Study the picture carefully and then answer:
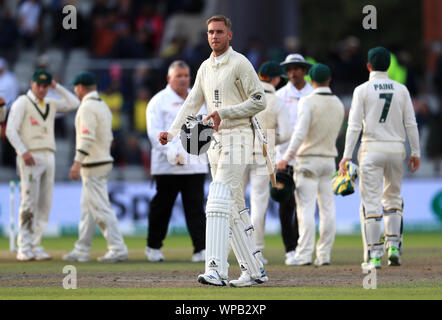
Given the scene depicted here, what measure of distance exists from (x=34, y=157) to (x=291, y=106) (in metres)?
3.84

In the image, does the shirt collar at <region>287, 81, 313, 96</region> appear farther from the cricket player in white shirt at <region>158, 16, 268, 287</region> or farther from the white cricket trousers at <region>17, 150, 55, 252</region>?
the cricket player in white shirt at <region>158, 16, 268, 287</region>

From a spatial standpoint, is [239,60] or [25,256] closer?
[239,60]

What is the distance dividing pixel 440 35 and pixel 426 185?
529 inches

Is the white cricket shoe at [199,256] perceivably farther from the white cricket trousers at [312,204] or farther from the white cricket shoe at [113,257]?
the white cricket trousers at [312,204]

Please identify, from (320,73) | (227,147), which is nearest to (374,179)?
(320,73)

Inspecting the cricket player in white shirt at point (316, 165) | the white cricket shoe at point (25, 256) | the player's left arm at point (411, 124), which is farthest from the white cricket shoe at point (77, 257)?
the player's left arm at point (411, 124)

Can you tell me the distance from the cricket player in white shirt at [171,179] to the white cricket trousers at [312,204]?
4.65ft

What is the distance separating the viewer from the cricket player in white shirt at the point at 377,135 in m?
13.4

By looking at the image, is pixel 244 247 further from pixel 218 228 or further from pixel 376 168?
pixel 376 168

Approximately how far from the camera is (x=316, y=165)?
14375 mm

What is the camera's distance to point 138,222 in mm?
22469

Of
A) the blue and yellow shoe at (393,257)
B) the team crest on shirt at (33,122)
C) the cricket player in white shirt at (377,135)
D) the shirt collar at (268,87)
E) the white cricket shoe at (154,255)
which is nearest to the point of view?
the cricket player in white shirt at (377,135)
